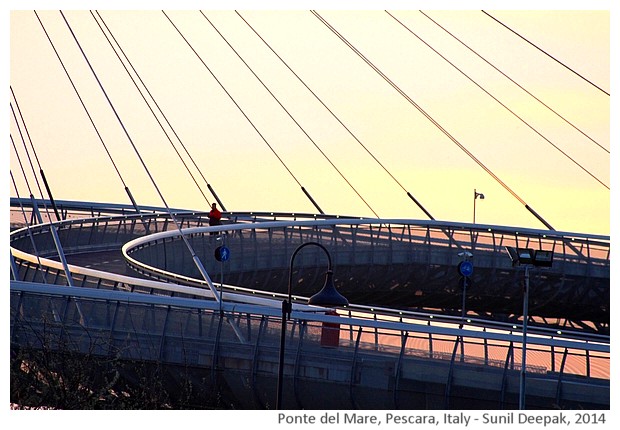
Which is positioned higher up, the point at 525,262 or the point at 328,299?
the point at 525,262

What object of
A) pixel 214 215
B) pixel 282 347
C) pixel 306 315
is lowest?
pixel 282 347

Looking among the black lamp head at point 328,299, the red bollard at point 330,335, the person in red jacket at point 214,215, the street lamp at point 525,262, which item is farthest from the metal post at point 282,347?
the person in red jacket at point 214,215

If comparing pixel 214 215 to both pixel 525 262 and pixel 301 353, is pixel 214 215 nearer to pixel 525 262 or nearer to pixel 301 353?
pixel 301 353

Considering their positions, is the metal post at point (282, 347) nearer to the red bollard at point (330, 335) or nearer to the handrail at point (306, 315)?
the red bollard at point (330, 335)

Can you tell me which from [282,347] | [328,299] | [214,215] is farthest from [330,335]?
[214,215]

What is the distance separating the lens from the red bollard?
96.2 ft

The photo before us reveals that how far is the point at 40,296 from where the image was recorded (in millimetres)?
32031

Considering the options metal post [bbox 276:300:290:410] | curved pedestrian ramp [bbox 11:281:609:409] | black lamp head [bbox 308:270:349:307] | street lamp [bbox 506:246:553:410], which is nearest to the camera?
black lamp head [bbox 308:270:349:307]

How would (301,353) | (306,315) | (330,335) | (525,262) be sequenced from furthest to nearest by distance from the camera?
(306,315), (301,353), (330,335), (525,262)

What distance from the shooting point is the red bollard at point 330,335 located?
29.3 m

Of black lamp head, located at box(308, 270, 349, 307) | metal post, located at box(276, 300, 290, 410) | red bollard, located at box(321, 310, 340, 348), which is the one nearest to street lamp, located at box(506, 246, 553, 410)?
black lamp head, located at box(308, 270, 349, 307)

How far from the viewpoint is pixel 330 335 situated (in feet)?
96.5

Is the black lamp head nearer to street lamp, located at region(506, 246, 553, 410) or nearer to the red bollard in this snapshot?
the red bollard

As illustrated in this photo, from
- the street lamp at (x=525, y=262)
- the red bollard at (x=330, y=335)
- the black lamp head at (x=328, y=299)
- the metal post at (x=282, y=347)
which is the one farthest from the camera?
the red bollard at (x=330, y=335)
